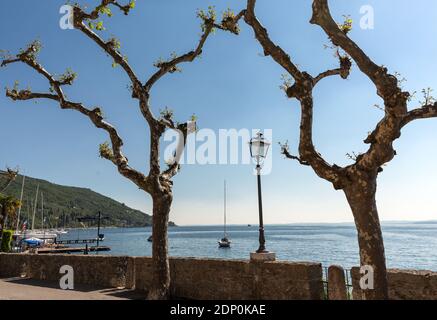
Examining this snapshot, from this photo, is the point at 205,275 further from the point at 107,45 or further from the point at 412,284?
the point at 107,45

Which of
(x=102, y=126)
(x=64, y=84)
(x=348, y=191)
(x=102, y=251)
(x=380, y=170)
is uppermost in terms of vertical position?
(x=64, y=84)

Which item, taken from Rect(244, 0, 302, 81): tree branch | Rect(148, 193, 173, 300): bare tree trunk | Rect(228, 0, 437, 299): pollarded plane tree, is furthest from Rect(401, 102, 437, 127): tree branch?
Rect(148, 193, 173, 300): bare tree trunk

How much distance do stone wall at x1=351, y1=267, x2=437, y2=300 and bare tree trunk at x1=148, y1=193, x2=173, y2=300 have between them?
224 inches

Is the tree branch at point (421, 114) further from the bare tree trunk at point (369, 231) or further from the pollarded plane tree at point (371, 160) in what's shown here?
the bare tree trunk at point (369, 231)

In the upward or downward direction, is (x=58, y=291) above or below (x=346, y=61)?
below

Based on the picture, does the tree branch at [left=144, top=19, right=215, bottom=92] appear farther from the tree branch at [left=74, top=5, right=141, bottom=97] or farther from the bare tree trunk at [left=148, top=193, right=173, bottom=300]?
the bare tree trunk at [left=148, top=193, right=173, bottom=300]

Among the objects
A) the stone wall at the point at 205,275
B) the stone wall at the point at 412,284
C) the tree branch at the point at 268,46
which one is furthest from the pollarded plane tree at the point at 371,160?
the stone wall at the point at 205,275

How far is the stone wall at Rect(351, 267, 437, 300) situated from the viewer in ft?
26.2

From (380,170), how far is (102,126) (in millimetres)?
8398

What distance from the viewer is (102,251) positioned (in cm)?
9550

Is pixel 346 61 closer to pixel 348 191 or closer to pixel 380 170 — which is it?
pixel 380 170

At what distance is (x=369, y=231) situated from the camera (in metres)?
6.09

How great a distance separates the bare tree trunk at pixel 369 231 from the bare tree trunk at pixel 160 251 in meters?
5.39
